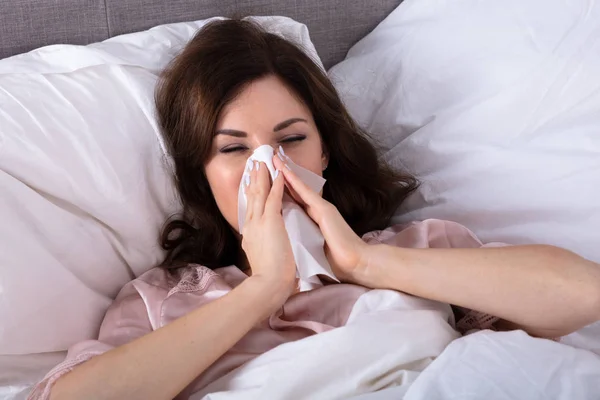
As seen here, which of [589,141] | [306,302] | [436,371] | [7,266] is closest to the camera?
[436,371]

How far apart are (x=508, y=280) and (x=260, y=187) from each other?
0.45 metres

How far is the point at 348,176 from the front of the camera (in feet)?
5.45

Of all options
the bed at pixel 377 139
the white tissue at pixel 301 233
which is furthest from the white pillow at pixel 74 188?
the white tissue at pixel 301 233

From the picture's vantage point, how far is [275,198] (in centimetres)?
129

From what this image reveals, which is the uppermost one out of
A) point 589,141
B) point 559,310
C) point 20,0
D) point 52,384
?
point 20,0

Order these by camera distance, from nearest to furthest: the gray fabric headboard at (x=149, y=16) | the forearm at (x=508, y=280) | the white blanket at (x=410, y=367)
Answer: the white blanket at (x=410, y=367) < the forearm at (x=508, y=280) < the gray fabric headboard at (x=149, y=16)

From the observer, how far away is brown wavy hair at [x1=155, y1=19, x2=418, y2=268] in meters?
1.47

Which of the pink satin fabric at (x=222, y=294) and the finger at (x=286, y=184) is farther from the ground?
the finger at (x=286, y=184)

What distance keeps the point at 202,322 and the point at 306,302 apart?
9.6 inches

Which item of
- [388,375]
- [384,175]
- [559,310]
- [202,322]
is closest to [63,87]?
[202,322]

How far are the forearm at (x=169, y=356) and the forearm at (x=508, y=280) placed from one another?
0.24m

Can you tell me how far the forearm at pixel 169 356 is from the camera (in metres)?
1.16

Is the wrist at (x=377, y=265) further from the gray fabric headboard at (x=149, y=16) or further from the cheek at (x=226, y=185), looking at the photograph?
the gray fabric headboard at (x=149, y=16)

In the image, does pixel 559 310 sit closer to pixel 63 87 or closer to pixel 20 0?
pixel 63 87
